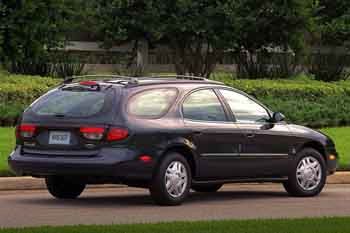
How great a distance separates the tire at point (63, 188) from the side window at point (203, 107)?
163cm

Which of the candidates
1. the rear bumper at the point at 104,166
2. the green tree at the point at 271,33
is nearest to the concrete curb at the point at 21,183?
the rear bumper at the point at 104,166

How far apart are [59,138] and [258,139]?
8.74ft

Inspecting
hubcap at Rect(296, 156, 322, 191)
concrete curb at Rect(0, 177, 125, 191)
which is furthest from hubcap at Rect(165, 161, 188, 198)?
concrete curb at Rect(0, 177, 125, 191)

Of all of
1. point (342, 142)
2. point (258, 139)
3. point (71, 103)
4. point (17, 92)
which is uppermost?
point (71, 103)

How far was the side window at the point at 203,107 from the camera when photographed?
13.1 m

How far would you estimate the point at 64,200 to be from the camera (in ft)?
43.8

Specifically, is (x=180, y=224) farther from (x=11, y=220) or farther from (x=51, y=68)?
(x=51, y=68)

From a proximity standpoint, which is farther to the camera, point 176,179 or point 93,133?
point 176,179

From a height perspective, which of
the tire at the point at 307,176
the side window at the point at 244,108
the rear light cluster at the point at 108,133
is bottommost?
the tire at the point at 307,176

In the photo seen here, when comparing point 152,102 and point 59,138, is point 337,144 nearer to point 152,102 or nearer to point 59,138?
point 152,102

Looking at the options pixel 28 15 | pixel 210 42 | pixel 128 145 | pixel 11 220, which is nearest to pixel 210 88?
pixel 128 145

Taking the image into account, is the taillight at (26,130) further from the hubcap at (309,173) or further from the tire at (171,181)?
the hubcap at (309,173)

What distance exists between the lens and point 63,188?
13516 mm

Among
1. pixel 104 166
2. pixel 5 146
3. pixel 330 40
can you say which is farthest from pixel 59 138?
pixel 330 40
